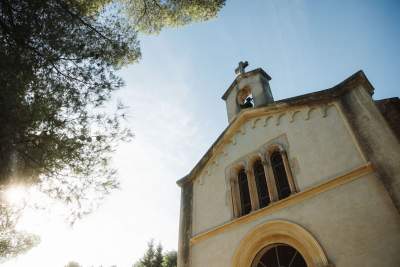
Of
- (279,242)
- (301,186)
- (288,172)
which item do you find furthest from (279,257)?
(288,172)

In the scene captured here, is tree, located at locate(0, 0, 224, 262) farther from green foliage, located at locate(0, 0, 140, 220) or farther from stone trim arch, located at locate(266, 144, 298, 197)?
stone trim arch, located at locate(266, 144, 298, 197)

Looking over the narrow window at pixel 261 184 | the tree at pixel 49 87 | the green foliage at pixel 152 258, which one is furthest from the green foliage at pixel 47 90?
the green foliage at pixel 152 258

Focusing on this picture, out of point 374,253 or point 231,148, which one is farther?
point 231,148

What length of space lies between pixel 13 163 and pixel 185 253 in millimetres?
5345

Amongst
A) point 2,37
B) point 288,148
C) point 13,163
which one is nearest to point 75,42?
point 2,37

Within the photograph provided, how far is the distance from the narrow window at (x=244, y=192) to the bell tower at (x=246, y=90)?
7.57ft

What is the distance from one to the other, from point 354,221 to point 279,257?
1.99 m

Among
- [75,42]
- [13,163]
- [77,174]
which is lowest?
[13,163]

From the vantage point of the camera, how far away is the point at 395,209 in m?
5.03

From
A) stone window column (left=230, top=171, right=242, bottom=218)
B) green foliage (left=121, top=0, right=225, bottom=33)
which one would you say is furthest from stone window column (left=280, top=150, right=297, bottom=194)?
green foliage (left=121, top=0, right=225, bottom=33)

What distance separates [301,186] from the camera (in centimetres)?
684

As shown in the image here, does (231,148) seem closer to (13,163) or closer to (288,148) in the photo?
(288,148)

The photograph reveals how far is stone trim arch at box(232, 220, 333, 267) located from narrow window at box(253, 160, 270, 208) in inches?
36.7

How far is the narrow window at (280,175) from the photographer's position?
7375 millimetres
